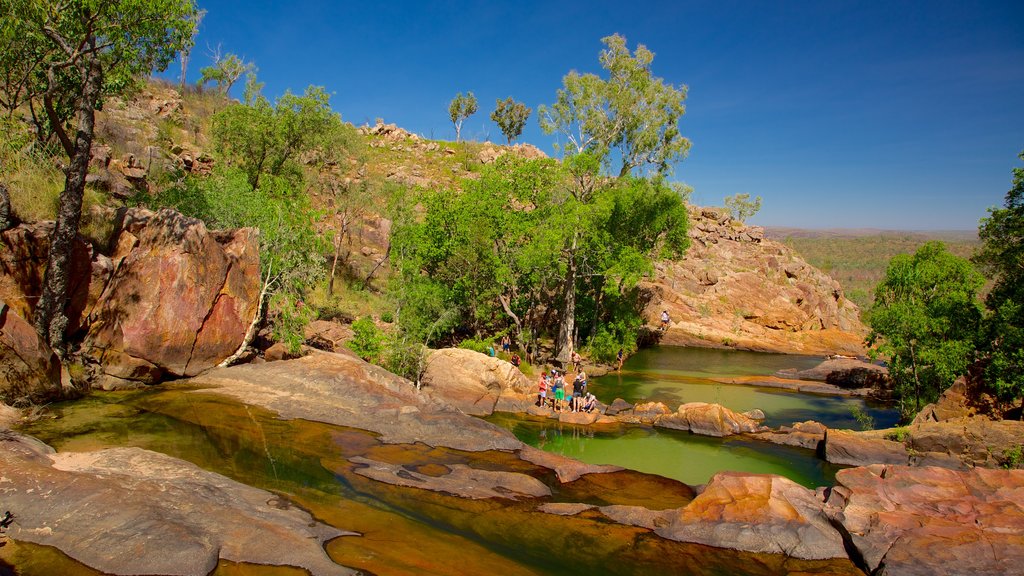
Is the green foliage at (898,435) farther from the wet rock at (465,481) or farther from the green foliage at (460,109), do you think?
the green foliage at (460,109)

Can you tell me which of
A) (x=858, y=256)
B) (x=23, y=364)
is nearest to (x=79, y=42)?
(x=23, y=364)

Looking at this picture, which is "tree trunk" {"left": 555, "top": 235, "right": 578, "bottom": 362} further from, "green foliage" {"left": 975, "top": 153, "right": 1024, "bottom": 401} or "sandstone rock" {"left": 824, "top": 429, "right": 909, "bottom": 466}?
"green foliage" {"left": 975, "top": 153, "right": 1024, "bottom": 401}

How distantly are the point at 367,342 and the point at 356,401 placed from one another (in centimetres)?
837

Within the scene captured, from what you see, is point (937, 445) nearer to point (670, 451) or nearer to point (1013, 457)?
point (1013, 457)

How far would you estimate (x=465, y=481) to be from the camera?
13398 mm

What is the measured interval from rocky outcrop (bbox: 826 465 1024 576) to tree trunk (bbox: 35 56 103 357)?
2105 centimetres

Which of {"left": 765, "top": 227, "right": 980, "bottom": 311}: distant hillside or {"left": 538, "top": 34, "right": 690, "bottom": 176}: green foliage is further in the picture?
{"left": 765, "top": 227, "right": 980, "bottom": 311}: distant hillside

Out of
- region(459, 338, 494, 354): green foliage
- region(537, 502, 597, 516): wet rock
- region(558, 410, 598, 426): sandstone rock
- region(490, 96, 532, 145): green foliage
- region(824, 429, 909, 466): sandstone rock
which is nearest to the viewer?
region(537, 502, 597, 516): wet rock

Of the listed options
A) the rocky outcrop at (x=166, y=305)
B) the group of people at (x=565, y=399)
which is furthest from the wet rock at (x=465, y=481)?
the group of people at (x=565, y=399)

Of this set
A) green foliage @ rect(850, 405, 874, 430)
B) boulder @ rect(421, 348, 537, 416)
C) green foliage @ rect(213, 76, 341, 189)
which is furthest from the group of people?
green foliage @ rect(213, 76, 341, 189)

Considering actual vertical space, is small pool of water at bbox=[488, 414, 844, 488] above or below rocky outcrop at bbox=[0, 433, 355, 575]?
below

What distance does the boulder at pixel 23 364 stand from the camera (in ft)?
41.4

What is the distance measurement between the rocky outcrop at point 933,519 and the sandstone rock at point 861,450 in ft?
22.0

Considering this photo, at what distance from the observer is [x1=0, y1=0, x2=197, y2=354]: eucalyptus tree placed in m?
14.4
